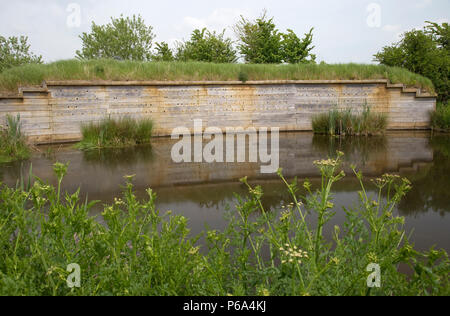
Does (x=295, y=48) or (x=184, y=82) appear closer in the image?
(x=184, y=82)

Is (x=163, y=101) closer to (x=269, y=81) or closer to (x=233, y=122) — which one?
(x=233, y=122)

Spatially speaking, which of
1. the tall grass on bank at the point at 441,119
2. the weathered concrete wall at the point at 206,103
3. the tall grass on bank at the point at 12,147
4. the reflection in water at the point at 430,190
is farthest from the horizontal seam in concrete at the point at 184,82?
the reflection in water at the point at 430,190

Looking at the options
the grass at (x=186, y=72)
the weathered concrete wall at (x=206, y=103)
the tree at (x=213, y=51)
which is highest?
the tree at (x=213, y=51)

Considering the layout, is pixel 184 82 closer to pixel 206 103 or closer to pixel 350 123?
pixel 206 103

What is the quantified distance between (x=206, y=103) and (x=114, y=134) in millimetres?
4270

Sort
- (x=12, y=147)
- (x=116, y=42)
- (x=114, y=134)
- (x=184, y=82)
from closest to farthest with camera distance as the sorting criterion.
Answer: (x=12, y=147) → (x=114, y=134) → (x=184, y=82) → (x=116, y=42)

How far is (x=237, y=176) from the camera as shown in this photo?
6.02 meters

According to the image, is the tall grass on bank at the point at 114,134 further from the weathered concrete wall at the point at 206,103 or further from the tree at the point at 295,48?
the tree at the point at 295,48

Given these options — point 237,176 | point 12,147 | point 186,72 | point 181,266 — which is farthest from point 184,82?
point 181,266

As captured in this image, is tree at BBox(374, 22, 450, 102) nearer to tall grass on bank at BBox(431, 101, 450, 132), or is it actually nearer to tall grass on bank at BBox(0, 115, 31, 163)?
tall grass on bank at BBox(431, 101, 450, 132)

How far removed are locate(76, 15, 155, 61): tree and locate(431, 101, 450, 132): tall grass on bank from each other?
34298 mm

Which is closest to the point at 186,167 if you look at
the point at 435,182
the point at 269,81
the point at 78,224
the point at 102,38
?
the point at 435,182

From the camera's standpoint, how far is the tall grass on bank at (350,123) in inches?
471

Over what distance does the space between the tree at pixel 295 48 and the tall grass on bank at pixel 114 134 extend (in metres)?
18.9
